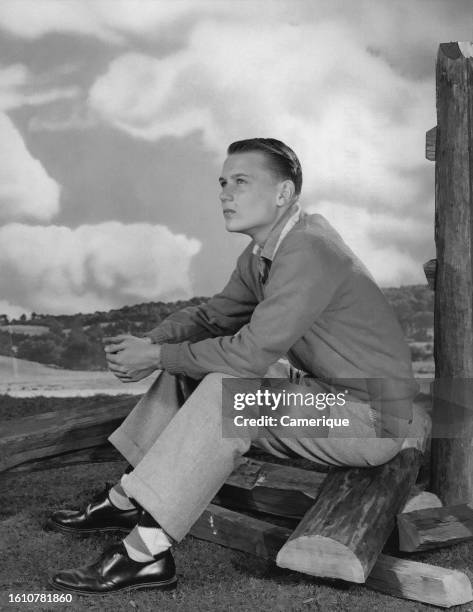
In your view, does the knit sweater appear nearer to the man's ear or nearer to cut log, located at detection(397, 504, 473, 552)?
the man's ear

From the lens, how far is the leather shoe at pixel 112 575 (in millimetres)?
2334

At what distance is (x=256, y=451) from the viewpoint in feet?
12.5

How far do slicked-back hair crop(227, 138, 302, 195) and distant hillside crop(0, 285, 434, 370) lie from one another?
468 centimetres

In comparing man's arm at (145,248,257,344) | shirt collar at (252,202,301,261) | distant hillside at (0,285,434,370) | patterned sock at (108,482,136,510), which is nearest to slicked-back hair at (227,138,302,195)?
shirt collar at (252,202,301,261)

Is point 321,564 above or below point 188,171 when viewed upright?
below

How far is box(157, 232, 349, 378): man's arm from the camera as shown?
7.86ft

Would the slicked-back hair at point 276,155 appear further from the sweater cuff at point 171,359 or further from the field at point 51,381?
the field at point 51,381

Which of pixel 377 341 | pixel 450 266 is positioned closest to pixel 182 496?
pixel 377 341

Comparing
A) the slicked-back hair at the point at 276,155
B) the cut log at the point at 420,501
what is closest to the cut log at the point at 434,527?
the cut log at the point at 420,501

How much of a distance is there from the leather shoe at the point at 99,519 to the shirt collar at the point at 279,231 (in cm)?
101

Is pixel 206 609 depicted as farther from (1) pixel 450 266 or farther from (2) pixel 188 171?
(2) pixel 188 171

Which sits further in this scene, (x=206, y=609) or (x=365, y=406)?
(x=365, y=406)

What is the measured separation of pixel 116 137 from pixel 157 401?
4.94 meters

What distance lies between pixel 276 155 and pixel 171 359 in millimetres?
758
